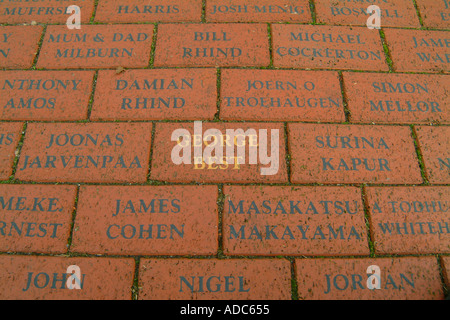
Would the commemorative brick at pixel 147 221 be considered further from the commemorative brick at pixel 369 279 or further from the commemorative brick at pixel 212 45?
the commemorative brick at pixel 212 45

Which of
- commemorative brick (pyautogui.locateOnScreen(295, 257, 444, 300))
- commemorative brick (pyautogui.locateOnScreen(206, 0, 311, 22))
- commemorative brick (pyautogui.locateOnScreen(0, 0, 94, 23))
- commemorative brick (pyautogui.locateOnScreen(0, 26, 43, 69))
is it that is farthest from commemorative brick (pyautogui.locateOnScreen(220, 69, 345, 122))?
commemorative brick (pyautogui.locateOnScreen(0, 26, 43, 69))

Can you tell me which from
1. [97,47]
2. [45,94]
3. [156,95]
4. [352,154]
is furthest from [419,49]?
[45,94]

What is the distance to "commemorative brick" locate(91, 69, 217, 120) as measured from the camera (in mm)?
1327

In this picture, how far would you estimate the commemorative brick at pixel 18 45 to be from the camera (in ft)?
4.78

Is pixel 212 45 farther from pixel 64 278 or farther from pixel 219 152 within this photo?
pixel 64 278

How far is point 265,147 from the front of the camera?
1.28m

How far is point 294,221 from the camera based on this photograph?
1.17 metres

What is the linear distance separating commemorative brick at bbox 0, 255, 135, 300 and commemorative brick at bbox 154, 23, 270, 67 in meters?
0.92

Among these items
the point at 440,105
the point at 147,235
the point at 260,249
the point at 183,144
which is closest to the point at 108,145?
the point at 183,144

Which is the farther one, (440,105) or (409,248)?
(440,105)

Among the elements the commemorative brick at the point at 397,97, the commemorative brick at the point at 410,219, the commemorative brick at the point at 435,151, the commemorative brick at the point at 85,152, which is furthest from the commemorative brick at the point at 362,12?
the commemorative brick at the point at 85,152

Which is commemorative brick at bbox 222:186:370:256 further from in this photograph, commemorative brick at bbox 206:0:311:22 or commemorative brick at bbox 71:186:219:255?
commemorative brick at bbox 206:0:311:22

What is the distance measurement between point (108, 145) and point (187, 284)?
659 mm

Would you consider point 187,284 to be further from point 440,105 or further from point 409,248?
point 440,105
